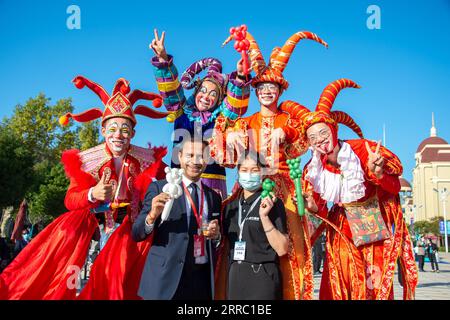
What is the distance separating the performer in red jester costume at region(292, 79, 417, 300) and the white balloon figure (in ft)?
4.74

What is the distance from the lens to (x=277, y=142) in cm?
461

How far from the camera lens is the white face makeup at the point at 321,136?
4.62 m

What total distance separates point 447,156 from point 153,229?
81.2 meters

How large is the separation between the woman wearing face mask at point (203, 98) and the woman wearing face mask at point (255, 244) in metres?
1.08

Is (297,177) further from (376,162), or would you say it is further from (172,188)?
(172,188)

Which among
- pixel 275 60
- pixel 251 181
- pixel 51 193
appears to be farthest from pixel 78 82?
pixel 51 193

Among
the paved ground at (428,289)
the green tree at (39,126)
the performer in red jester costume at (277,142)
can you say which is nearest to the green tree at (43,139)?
the green tree at (39,126)

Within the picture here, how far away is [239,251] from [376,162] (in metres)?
1.63

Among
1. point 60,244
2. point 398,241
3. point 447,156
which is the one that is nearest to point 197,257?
point 60,244

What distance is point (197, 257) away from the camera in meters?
3.81

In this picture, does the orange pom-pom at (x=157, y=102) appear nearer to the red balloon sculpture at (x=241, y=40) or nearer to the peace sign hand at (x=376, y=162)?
the red balloon sculpture at (x=241, y=40)

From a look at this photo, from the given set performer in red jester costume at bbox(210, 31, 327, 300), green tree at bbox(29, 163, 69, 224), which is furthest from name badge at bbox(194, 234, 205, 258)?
green tree at bbox(29, 163, 69, 224)
